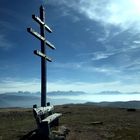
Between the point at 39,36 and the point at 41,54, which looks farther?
the point at 41,54

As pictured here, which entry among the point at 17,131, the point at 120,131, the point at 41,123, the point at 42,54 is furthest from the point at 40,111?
the point at 120,131

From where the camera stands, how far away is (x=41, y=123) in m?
20.2

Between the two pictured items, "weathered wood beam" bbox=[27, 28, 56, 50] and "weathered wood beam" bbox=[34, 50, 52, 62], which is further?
"weathered wood beam" bbox=[34, 50, 52, 62]

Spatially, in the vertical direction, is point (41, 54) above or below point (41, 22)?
below

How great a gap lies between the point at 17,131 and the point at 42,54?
25.3ft

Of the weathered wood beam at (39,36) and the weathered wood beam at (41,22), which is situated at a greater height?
the weathered wood beam at (41,22)

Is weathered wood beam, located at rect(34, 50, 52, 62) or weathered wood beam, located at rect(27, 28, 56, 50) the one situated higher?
weathered wood beam, located at rect(27, 28, 56, 50)

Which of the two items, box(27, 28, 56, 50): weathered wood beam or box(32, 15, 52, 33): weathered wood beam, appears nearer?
box(27, 28, 56, 50): weathered wood beam

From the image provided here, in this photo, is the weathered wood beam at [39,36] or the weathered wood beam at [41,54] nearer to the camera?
the weathered wood beam at [39,36]

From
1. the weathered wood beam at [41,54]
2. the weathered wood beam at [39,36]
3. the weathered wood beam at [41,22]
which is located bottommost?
the weathered wood beam at [41,54]

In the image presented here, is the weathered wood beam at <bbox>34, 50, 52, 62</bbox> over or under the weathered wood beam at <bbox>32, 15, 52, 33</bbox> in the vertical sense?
under

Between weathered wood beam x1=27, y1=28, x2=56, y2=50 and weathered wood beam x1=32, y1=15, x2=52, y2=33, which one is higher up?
weathered wood beam x1=32, y1=15, x2=52, y2=33

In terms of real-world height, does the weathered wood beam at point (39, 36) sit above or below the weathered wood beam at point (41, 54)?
above

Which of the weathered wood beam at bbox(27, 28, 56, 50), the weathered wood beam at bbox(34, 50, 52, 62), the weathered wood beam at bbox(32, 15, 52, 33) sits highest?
the weathered wood beam at bbox(32, 15, 52, 33)
